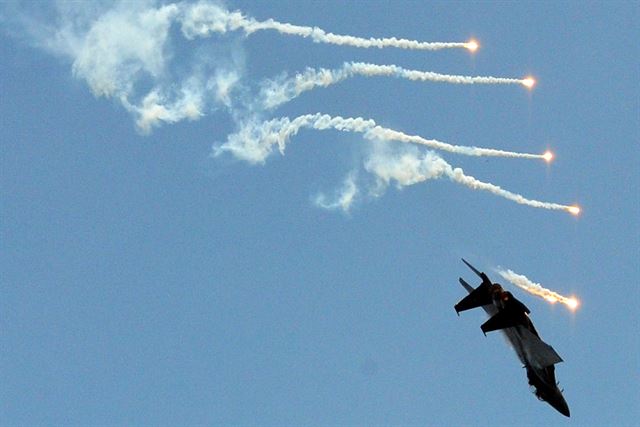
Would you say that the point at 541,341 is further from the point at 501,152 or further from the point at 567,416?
the point at 501,152

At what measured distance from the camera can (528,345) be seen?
76.8 metres

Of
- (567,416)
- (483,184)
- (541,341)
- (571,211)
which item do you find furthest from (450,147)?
(567,416)

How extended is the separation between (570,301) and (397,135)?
735 inches

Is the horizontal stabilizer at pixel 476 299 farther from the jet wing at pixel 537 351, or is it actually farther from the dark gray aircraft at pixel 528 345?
the jet wing at pixel 537 351

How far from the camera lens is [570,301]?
7538 centimetres

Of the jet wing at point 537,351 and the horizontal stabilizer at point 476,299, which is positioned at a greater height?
the horizontal stabilizer at point 476,299

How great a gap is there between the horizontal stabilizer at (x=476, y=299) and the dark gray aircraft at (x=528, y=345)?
3.31 feet

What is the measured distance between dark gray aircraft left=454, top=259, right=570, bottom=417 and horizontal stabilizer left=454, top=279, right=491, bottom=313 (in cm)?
101

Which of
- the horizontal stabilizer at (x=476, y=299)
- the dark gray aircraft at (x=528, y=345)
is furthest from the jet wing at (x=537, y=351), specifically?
the horizontal stabilizer at (x=476, y=299)

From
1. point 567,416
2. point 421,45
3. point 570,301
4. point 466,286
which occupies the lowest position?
point 567,416

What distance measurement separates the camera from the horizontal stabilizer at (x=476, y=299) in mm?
80312

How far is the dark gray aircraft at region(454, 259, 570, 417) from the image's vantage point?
76062 mm

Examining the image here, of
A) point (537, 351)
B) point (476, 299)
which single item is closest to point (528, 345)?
point (537, 351)

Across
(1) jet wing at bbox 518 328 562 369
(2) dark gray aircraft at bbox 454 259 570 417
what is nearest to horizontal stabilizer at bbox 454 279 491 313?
(2) dark gray aircraft at bbox 454 259 570 417
